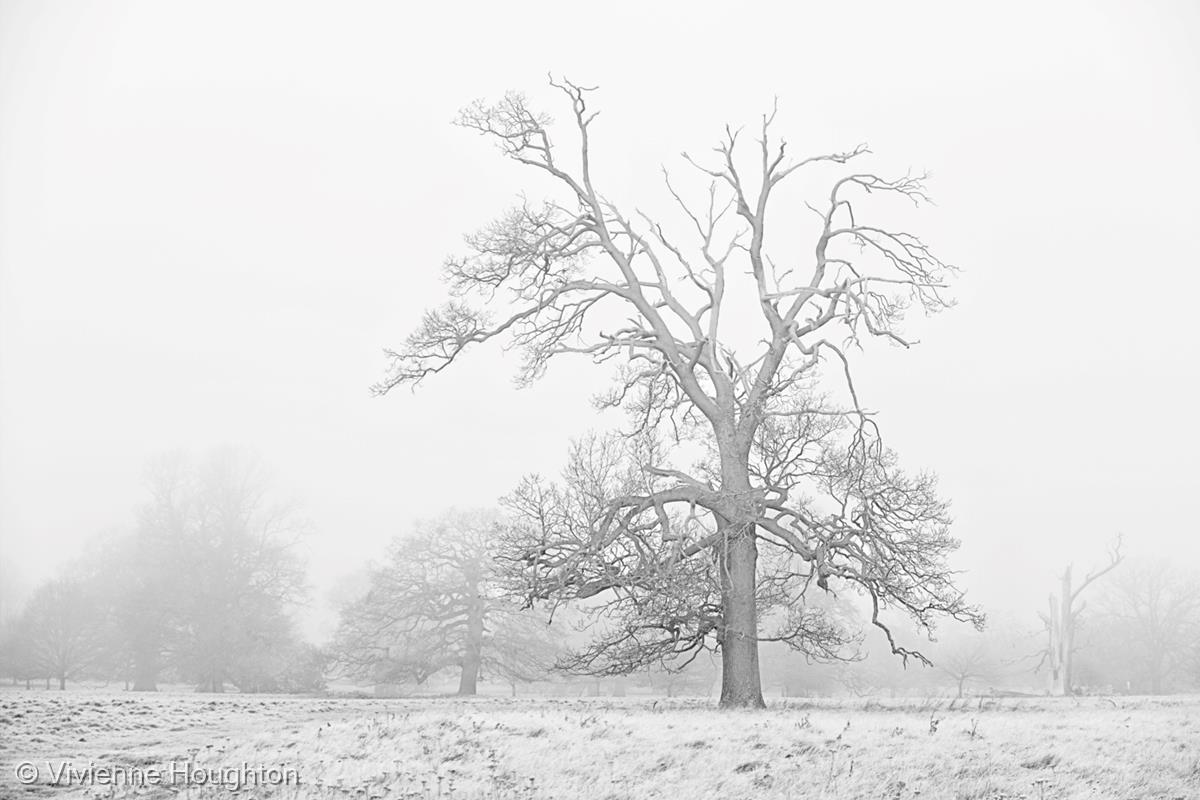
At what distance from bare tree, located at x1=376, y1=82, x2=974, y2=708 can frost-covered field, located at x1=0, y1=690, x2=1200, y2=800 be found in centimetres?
273

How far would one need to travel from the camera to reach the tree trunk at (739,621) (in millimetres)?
20016

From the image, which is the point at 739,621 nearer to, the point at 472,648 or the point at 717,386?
the point at 717,386

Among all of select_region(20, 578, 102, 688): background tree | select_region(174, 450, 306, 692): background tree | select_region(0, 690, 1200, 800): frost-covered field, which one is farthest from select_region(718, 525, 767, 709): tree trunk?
select_region(20, 578, 102, 688): background tree

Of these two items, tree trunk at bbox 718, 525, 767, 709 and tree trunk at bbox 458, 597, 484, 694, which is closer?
tree trunk at bbox 718, 525, 767, 709

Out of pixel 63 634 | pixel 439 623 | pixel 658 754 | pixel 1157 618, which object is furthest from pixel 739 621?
→ pixel 1157 618

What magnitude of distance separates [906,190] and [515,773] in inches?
697

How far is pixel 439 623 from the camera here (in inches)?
1471

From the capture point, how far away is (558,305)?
939 inches

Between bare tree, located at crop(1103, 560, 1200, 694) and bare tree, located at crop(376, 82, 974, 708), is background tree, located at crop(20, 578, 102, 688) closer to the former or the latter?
bare tree, located at crop(376, 82, 974, 708)

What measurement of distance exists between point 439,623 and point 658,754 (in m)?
24.9

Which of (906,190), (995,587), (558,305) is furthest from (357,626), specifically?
(995,587)

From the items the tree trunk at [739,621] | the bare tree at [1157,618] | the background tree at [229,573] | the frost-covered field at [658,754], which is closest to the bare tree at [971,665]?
the bare tree at [1157,618]

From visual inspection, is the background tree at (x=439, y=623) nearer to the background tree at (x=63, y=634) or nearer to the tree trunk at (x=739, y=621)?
the background tree at (x=63, y=634)

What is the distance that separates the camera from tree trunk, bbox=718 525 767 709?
2002 centimetres
